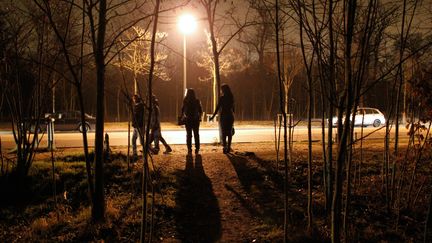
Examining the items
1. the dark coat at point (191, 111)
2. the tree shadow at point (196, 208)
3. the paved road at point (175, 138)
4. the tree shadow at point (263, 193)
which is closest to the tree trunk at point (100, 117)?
the tree shadow at point (196, 208)

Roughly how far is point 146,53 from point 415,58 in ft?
67.8

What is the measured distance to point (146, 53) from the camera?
25.3 meters

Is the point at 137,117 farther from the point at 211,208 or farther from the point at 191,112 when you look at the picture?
the point at 211,208

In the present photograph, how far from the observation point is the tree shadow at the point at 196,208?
600 cm

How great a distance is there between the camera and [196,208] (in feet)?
22.5

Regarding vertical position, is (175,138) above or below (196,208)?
above

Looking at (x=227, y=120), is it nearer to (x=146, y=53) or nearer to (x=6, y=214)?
(x=6, y=214)

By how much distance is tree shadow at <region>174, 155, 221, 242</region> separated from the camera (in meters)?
6.00

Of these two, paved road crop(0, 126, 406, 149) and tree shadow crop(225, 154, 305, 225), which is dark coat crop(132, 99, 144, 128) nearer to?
tree shadow crop(225, 154, 305, 225)

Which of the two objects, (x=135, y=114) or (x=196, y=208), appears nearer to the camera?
(x=135, y=114)

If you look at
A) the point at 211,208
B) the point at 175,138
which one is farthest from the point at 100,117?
the point at 175,138

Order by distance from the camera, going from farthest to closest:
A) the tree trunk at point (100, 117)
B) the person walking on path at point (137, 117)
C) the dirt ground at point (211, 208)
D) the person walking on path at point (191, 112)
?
the person walking on path at point (191, 112) < the dirt ground at point (211, 208) < the tree trunk at point (100, 117) < the person walking on path at point (137, 117)

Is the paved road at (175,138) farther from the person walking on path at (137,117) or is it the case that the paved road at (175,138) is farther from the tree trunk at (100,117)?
the tree trunk at (100,117)

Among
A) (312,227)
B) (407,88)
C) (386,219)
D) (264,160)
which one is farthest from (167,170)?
(407,88)
